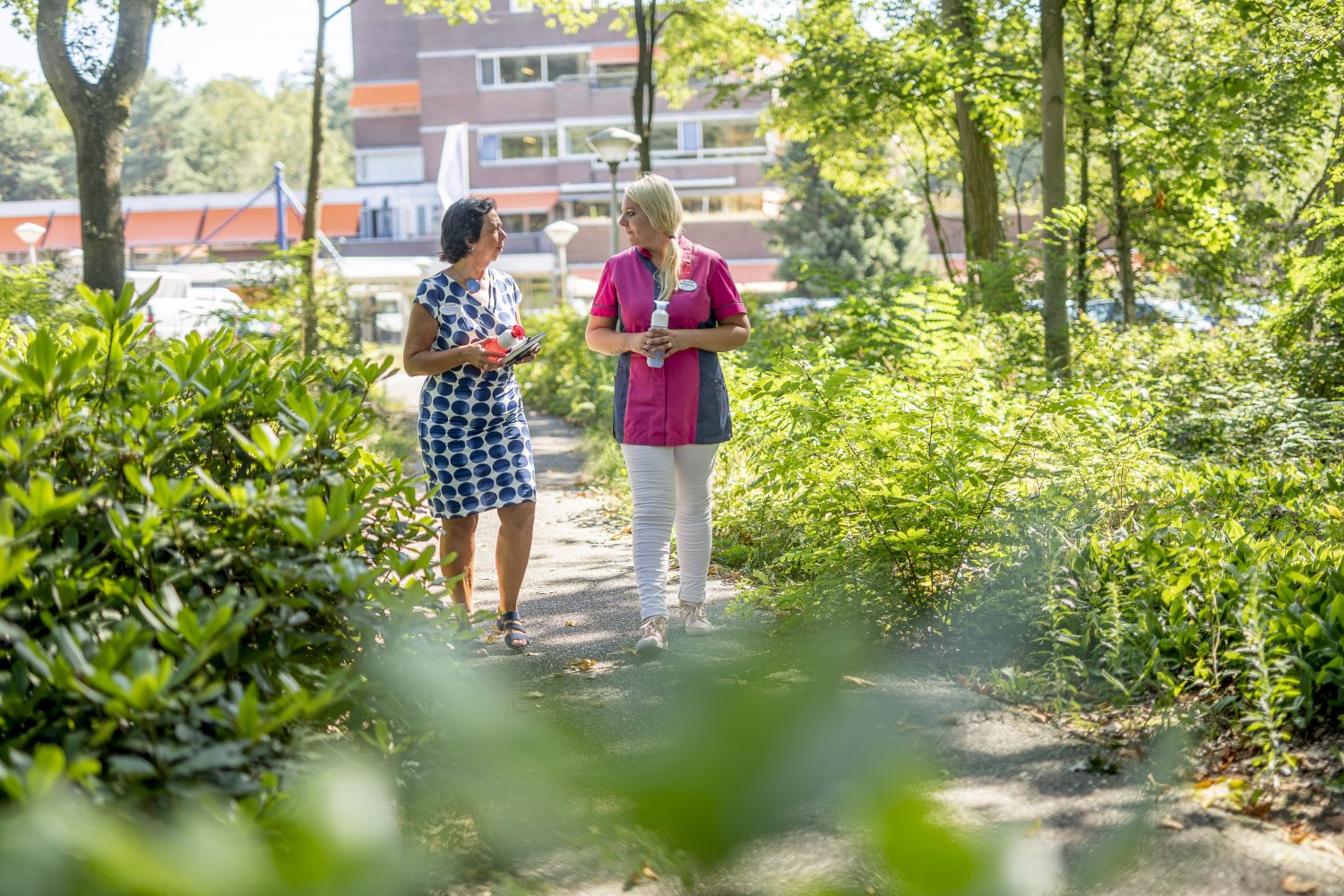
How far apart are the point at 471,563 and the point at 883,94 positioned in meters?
12.0

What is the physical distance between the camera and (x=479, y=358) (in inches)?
202

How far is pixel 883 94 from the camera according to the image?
16.0m

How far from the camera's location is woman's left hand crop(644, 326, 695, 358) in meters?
5.09

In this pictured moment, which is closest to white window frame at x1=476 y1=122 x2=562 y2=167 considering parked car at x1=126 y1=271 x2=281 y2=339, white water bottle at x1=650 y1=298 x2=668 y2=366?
parked car at x1=126 y1=271 x2=281 y2=339

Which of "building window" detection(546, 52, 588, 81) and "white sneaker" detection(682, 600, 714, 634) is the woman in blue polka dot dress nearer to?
"white sneaker" detection(682, 600, 714, 634)

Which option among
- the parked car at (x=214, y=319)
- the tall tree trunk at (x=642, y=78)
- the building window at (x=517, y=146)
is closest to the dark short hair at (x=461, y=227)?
the parked car at (x=214, y=319)

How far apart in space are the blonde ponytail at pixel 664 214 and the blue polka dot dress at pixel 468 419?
729 millimetres

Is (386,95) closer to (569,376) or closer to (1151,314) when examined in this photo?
(569,376)

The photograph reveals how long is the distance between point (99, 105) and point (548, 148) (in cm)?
Answer: 4823

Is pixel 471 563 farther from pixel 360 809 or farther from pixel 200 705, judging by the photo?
pixel 360 809

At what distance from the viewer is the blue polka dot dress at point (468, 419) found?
17.3 feet

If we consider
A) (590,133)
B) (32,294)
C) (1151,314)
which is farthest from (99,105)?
(590,133)

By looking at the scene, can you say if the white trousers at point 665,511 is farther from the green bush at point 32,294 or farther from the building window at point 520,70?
the building window at point 520,70

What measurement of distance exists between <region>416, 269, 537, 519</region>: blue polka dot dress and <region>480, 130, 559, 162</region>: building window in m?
55.1
